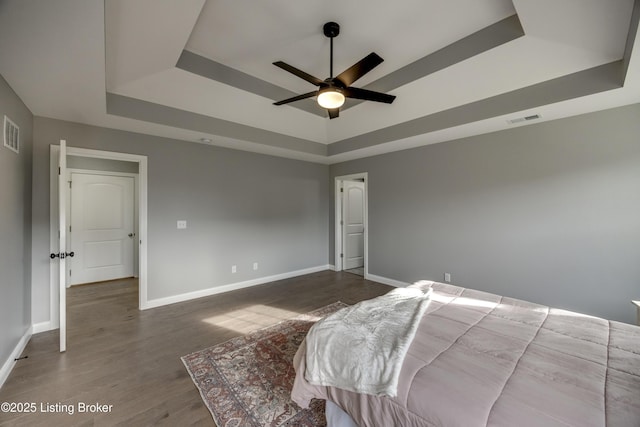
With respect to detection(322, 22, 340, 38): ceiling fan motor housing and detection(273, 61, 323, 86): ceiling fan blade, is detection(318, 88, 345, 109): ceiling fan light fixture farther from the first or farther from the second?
detection(322, 22, 340, 38): ceiling fan motor housing

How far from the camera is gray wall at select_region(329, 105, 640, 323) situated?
8.60 feet

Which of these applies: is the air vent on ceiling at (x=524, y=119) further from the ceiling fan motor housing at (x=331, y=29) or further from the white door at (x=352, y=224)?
the white door at (x=352, y=224)

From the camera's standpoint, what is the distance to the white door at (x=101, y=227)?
4.62 m

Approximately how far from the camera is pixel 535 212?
3.10 metres

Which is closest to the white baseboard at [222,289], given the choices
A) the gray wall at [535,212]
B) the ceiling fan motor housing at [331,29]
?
the gray wall at [535,212]

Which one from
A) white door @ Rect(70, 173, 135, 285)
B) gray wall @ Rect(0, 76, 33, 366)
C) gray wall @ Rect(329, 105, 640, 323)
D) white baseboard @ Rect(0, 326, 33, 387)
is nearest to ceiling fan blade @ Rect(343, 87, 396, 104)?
gray wall @ Rect(329, 105, 640, 323)

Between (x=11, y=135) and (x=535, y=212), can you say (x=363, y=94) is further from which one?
(x=11, y=135)

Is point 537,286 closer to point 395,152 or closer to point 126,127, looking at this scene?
point 395,152

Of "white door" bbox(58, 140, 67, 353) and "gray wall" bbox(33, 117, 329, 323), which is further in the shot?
Answer: "gray wall" bbox(33, 117, 329, 323)

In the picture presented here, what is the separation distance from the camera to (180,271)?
3828 mm

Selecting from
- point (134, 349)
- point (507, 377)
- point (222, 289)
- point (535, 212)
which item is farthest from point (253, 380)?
point (535, 212)

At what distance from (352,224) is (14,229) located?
4.95 meters

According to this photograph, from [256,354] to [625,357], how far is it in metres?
2.49

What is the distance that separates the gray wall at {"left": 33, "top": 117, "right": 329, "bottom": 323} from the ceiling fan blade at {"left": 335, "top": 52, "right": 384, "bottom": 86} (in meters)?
2.65
